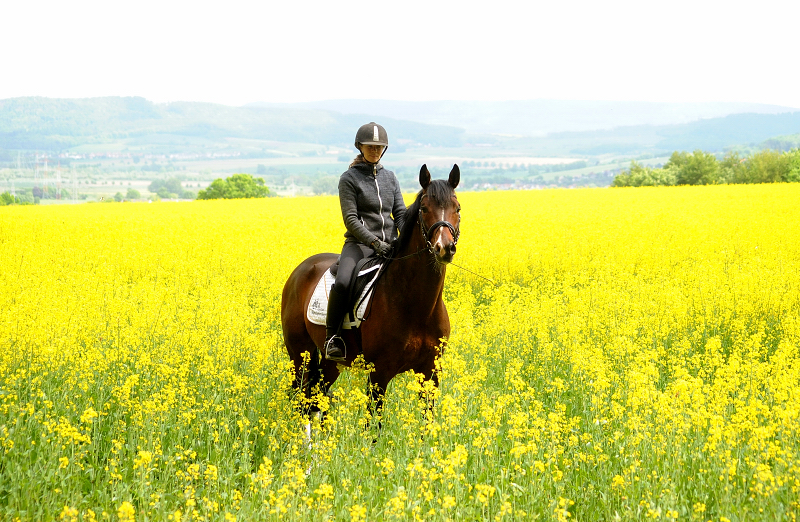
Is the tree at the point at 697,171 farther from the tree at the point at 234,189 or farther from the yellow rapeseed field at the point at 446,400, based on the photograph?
the yellow rapeseed field at the point at 446,400

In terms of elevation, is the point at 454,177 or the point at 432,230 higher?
the point at 454,177

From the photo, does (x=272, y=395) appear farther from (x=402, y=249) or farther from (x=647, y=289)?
(x=647, y=289)

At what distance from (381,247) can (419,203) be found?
2.05 feet

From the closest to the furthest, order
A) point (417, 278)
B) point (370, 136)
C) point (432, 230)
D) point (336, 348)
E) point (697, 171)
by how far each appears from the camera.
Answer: point (432, 230)
point (417, 278)
point (370, 136)
point (336, 348)
point (697, 171)

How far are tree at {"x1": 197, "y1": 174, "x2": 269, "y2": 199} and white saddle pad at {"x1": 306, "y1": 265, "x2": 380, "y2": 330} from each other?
249ft

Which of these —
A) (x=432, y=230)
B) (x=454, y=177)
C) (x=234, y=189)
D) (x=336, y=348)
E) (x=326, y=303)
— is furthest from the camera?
(x=234, y=189)

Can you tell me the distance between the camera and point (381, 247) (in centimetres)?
534

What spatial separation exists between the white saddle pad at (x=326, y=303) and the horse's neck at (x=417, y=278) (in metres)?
0.28

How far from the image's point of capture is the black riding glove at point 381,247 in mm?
5344

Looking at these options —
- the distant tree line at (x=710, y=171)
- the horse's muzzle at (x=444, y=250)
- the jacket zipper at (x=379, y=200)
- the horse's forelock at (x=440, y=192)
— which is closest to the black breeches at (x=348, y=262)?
the jacket zipper at (x=379, y=200)

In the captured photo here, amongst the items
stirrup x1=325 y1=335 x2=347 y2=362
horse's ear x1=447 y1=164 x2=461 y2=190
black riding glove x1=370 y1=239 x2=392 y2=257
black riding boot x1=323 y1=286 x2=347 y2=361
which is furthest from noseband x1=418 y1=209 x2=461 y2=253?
stirrup x1=325 y1=335 x2=347 y2=362

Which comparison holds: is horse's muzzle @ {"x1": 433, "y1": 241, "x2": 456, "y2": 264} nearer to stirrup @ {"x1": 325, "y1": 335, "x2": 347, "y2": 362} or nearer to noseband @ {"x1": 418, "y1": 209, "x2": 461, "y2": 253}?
noseband @ {"x1": 418, "y1": 209, "x2": 461, "y2": 253}

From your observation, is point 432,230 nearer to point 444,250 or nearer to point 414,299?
point 444,250

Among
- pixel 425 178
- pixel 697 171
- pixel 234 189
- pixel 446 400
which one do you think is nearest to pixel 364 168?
pixel 425 178
